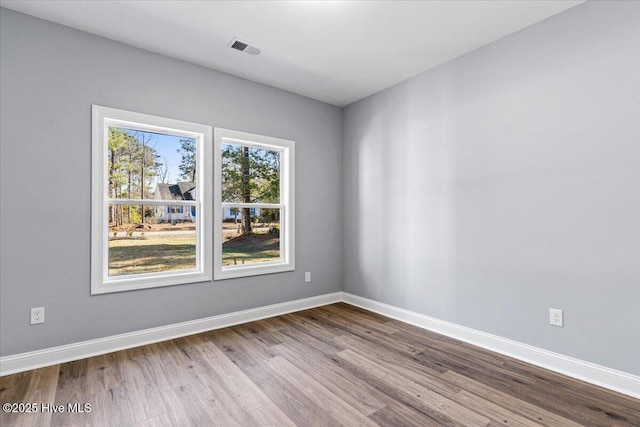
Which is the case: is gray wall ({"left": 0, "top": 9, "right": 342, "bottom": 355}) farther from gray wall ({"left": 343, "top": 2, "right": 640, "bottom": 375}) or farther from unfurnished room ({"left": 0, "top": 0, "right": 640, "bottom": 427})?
gray wall ({"left": 343, "top": 2, "right": 640, "bottom": 375})

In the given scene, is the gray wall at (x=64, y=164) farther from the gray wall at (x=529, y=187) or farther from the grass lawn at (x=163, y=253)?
the gray wall at (x=529, y=187)

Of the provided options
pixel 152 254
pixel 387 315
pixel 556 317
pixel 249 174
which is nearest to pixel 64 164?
pixel 152 254

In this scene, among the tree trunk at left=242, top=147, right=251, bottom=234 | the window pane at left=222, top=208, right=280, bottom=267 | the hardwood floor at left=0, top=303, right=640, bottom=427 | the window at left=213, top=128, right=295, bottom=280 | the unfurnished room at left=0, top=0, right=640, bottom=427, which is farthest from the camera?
the tree trunk at left=242, top=147, right=251, bottom=234

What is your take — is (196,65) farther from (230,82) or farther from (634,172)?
(634,172)

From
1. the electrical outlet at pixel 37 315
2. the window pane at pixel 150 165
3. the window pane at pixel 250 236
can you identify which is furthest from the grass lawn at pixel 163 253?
the electrical outlet at pixel 37 315

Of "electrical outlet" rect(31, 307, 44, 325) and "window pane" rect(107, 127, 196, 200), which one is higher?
"window pane" rect(107, 127, 196, 200)

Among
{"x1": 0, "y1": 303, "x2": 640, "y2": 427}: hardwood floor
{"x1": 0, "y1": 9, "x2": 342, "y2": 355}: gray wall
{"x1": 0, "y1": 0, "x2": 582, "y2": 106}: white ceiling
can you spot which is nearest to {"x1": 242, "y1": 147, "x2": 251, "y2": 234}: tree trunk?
{"x1": 0, "y1": 9, "x2": 342, "y2": 355}: gray wall

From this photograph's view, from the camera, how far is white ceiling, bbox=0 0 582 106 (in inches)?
95.1

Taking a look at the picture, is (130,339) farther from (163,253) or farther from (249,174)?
(249,174)

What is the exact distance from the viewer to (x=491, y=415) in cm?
190

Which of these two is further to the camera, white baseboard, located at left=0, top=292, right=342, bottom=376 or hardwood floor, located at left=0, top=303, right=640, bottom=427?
white baseboard, located at left=0, top=292, right=342, bottom=376

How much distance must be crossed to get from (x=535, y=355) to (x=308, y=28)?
3.35 metres

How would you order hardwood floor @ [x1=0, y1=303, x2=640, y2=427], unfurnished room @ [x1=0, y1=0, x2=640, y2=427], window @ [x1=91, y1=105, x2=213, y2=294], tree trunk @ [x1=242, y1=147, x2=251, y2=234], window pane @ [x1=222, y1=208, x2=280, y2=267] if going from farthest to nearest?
tree trunk @ [x1=242, y1=147, x2=251, y2=234], window pane @ [x1=222, y1=208, x2=280, y2=267], window @ [x1=91, y1=105, x2=213, y2=294], unfurnished room @ [x1=0, y1=0, x2=640, y2=427], hardwood floor @ [x1=0, y1=303, x2=640, y2=427]

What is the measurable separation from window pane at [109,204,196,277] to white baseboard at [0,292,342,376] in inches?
22.9
